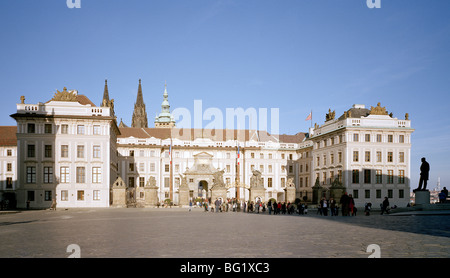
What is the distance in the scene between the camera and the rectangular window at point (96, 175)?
186 feet

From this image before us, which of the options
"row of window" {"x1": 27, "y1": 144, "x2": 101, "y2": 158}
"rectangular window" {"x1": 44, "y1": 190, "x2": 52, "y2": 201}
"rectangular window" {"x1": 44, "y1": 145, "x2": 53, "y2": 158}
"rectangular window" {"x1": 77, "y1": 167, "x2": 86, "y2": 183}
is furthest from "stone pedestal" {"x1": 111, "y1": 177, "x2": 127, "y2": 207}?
"rectangular window" {"x1": 44, "y1": 145, "x2": 53, "y2": 158}

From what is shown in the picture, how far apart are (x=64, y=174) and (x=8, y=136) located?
3505 centimetres

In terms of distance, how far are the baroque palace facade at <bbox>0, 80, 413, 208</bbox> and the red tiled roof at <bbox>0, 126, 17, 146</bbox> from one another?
174mm

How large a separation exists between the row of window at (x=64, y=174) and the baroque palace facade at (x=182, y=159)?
0.39ft

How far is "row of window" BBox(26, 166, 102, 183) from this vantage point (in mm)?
55031

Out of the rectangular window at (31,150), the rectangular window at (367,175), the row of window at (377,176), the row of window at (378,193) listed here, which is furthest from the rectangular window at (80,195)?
the rectangular window at (367,175)

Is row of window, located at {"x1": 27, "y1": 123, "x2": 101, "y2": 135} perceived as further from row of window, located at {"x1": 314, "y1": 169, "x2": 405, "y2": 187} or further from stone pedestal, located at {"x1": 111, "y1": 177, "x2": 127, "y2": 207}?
row of window, located at {"x1": 314, "y1": 169, "x2": 405, "y2": 187}

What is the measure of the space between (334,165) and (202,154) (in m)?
28.2

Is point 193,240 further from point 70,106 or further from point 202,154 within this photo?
point 202,154

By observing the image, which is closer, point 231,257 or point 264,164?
point 231,257

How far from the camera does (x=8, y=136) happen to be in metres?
83.7

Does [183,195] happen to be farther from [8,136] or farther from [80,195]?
[8,136]
